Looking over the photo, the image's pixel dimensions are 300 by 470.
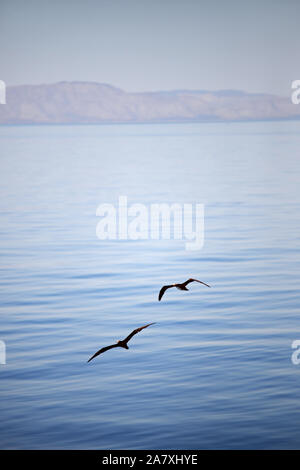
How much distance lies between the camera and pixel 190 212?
25.0 m

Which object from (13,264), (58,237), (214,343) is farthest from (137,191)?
(214,343)

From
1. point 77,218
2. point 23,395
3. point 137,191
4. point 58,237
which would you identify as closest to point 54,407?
point 23,395

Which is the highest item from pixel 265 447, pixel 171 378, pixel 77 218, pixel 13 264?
→ pixel 77 218

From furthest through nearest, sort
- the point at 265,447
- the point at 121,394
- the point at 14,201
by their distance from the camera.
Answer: the point at 14,201 < the point at 121,394 < the point at 265,447

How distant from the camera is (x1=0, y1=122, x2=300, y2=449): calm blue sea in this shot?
9164 millimetres

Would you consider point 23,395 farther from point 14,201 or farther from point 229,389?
point 14,201

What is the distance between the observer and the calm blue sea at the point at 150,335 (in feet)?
30.1

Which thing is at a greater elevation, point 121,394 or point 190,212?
point 190,212

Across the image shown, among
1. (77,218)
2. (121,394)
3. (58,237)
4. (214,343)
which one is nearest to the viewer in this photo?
(121,394)

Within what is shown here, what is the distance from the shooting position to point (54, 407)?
31.7ft

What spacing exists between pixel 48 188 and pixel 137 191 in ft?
10.4

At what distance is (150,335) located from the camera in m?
12.3

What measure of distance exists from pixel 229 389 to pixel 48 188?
22.9m

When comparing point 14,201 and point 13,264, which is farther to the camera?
point 14,201
